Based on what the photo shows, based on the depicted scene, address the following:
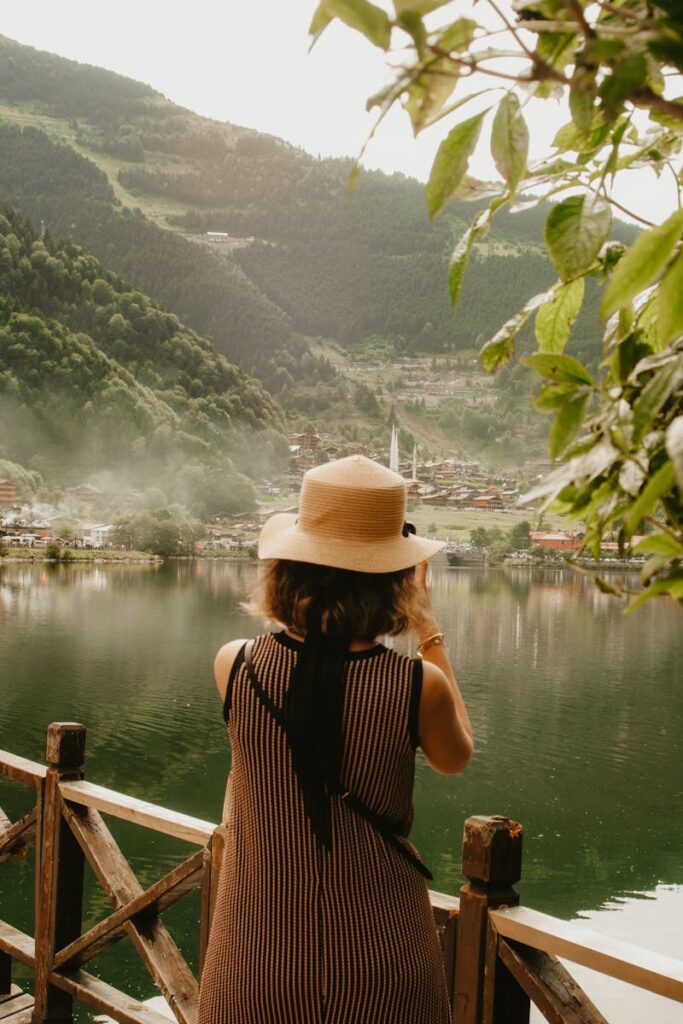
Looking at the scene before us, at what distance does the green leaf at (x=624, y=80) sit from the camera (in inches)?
14.6

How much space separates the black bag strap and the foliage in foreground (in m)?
0.75

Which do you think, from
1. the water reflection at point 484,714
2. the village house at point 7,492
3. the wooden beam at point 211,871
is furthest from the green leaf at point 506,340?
the village house at point 7,492

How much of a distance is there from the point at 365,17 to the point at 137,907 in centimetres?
216

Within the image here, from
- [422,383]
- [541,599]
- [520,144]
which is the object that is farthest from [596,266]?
[422,383]

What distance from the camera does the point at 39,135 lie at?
101 m

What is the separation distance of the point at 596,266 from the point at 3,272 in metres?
70.7

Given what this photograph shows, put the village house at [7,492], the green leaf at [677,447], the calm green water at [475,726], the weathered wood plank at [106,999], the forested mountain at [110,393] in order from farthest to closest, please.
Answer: the forested mountain at [110,393], the village house at [7,492], the calm green water at [475,726], the weathered wood plank at [106,999], the green leaf at [677,447]

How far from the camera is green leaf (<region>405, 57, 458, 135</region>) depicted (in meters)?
0.42

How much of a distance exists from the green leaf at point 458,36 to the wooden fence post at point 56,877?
231cm

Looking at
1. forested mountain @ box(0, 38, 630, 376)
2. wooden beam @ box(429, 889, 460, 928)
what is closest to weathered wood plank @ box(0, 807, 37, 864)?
wooden beam @ box(429, 889, 460, 928)

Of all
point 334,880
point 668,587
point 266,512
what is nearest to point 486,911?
point 334,880

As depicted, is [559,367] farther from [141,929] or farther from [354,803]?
[141,929]

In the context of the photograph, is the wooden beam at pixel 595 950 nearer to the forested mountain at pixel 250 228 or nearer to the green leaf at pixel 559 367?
the green leaf at pixel 559 367

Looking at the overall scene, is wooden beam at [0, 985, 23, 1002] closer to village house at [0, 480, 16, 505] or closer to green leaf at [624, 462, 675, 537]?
green leaf at [624, 462, 675, 537]
